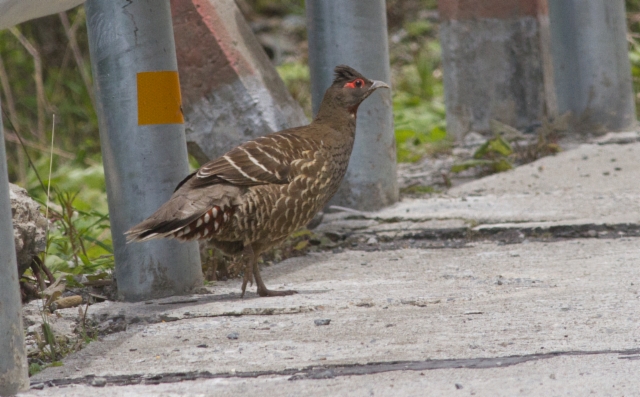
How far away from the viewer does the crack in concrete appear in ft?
10.1

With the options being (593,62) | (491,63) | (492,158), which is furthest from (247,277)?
(491,63)

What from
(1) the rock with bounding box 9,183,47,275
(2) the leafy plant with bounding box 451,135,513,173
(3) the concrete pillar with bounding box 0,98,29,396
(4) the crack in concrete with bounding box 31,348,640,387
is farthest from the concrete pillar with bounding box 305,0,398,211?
(3) the concrete pillar with bounding box 0,98,29,396

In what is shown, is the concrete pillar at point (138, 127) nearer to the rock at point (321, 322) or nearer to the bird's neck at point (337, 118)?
the rock at point (321, 322)

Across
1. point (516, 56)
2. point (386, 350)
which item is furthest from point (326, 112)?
point (516, 56)

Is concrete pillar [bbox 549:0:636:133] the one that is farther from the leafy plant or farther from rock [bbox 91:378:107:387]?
rock [bbox 91:378:107:387]

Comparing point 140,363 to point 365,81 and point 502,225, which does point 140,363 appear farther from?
point 502,225

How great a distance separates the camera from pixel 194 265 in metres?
4.65

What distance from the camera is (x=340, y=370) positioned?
3.11m

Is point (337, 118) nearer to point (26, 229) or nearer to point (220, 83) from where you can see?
point (220, 83)

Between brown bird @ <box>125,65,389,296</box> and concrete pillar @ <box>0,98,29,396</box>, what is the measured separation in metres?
1.10

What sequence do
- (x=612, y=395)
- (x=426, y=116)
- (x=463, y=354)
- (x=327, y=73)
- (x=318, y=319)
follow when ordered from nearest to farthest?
1. (x=612, y=395)
2. (x=463, y=354)
3. (x=318, y=319)
4. (x=327, y=73)
5. (x=426, y=116)

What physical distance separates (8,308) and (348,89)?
2.91 m

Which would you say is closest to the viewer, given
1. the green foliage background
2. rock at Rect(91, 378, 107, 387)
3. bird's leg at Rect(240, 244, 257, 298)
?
rock at Rect(91, 378, 107, 387)

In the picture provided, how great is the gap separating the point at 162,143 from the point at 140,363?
4.53ft
